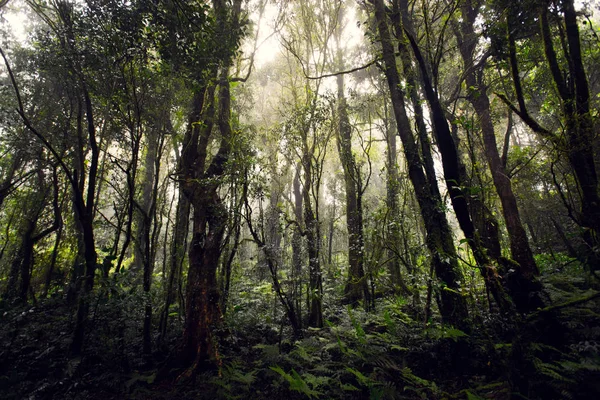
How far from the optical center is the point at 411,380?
171 inches

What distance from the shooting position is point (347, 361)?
509 centimetres

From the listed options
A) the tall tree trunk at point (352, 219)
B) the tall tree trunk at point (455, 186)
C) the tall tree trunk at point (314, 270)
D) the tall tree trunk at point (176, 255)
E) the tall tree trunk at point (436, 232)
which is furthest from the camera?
the tall tree trunk at point (352, 219)

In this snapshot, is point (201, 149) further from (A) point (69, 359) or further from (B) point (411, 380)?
(B) point (411, 380)

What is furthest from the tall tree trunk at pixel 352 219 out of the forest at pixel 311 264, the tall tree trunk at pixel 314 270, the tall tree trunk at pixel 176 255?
the tall tree trunk at pixel 176 255

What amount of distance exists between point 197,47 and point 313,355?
233 inches

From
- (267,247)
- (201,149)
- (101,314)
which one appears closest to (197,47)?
(201,149)

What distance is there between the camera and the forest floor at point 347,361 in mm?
3443

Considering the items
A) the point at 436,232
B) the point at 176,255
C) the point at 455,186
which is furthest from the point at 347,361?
the point at 176,255

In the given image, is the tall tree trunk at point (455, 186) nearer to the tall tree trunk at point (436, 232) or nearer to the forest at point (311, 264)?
the forest at point (311, 264)

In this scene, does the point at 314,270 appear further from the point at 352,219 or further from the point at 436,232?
the point at 436,232

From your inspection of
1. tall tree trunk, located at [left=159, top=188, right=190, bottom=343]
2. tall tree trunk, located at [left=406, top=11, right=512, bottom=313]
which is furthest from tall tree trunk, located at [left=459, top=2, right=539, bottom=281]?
tall tree trunk, located at [left=159, top=188, right=190, bottom=343]

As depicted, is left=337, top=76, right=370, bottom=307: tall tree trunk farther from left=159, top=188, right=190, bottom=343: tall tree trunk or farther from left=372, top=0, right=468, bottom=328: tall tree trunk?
left=159, top=188, right=190, bottom=343: tall tree trunk

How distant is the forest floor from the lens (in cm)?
344

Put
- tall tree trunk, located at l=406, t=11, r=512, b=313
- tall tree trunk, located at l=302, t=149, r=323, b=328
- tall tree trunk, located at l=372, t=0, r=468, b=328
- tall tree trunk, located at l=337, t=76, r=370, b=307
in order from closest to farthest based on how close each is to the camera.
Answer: tall tree trunk, located at l=406, t=11, r=512, b=313 < tall tree trunk, located at l=372, t=0, r=468, b=328 < tall tree trunk, located at l=302, t=149, r=323, b=328 < tall tree trunk, located at l=337, t=76, r=370, b=307
